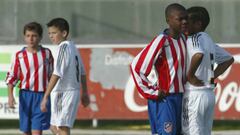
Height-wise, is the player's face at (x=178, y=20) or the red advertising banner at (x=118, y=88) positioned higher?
the player's face at (x=178, y=20)

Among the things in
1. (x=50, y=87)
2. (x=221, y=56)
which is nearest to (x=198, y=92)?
(x=221, y=56)

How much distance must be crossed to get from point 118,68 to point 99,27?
170 inches

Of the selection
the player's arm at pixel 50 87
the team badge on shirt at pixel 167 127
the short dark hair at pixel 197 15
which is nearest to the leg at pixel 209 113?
the team badge on shirt at pixel 167 127

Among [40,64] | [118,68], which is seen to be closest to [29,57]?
[40,64]

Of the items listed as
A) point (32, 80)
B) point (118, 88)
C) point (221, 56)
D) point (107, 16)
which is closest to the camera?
point (221, 56)

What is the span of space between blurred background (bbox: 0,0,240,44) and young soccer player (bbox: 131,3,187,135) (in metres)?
11.6

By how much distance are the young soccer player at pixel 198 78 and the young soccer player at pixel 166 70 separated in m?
0.07

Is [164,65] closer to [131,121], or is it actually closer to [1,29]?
[131,121]

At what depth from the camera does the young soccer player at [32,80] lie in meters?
10.3

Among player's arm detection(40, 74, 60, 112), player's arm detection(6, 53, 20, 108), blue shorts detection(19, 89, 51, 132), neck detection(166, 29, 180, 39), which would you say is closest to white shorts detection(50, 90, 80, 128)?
player's arm detection(40, 74, 60, 112)

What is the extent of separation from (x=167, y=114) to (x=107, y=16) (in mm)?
12397

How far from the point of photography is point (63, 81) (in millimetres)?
9547

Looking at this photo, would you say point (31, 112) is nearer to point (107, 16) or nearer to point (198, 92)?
point (198, 92)

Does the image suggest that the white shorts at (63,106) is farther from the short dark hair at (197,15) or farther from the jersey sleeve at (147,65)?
the short dark hair at (197,15)
